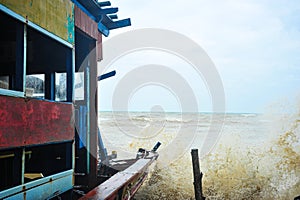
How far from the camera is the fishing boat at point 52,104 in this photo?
376 cm

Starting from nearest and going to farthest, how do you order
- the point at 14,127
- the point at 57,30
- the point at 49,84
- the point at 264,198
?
the point at 14,127
the point at 57,30
the point at 49,84
the point at 264,198

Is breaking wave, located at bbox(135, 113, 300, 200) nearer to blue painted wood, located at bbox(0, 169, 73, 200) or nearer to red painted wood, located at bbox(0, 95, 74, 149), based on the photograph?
blue painted wood, located at bbox(0, 169, 73, 200)

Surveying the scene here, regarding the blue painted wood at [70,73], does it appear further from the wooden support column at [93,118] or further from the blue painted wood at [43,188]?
the wooden support column at [93,118]

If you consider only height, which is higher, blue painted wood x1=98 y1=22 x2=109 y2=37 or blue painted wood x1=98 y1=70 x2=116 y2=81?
blue painted wood x1=98 y1=22 x2=109 y2=37

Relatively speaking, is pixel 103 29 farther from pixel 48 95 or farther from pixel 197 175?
pixel 197 175

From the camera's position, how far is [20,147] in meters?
3.72

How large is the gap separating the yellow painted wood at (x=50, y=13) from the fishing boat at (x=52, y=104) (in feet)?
0.04

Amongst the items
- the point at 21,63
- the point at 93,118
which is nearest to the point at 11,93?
the point at 21,63

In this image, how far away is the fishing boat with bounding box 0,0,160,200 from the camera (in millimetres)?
3764

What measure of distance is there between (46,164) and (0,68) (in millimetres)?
2312

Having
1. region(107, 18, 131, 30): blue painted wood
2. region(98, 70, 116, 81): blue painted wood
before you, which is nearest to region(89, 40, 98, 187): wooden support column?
region(107, 18, 131, 30): blue painted wood

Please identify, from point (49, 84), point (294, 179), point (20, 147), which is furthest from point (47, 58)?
point (294, 179)

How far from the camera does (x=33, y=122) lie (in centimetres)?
398

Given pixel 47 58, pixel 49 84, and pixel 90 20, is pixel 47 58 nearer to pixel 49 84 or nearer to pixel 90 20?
pixel 49 84
